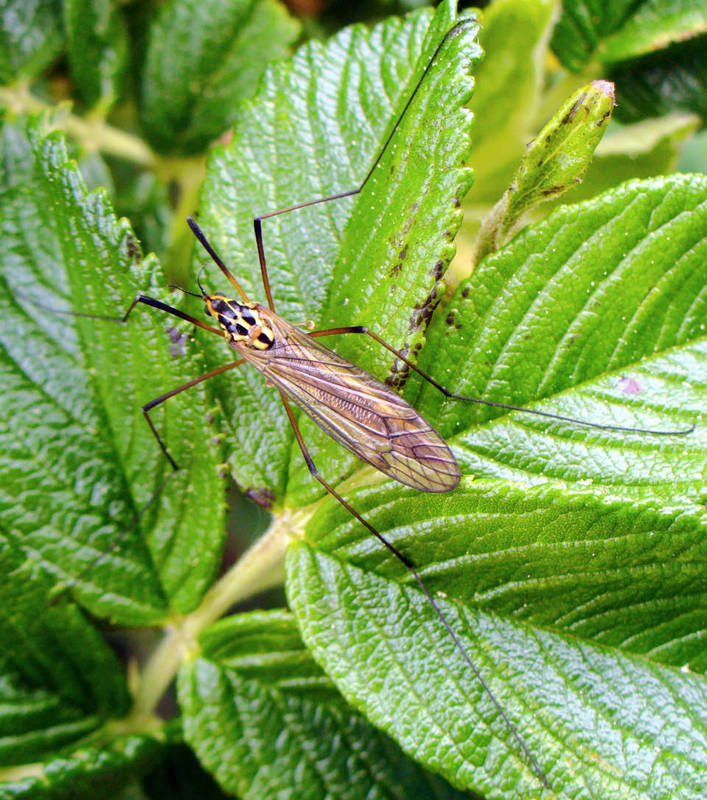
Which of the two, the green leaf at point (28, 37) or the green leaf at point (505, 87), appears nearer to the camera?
the green leaf at point (505, 87)

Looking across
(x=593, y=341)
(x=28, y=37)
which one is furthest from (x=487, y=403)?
(x=28, y=37)

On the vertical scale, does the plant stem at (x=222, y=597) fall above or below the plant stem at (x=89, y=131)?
below

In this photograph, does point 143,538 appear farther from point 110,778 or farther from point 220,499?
point 110,778

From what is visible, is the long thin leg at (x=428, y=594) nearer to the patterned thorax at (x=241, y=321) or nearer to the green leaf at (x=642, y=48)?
the patterned thorax at (x=241, y=321)

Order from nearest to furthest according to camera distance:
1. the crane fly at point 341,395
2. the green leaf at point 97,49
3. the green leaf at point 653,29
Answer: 1. the crane fly at point 341,395
2. the green leaf at point 653,29
3. the green leaf at point 97,49

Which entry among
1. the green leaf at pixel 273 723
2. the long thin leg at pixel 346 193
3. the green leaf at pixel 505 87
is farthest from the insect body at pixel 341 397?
the green leaf at pixel 505 87

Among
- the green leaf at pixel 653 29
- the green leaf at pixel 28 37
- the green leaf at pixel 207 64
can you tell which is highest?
the green leaf at pixel 28 37

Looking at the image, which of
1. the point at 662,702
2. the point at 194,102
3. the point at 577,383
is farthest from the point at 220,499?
the point at 194,102

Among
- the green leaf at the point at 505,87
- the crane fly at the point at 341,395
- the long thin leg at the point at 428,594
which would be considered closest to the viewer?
the long thin leg at the point at 428,594
